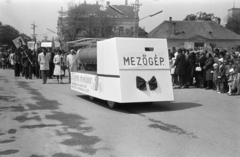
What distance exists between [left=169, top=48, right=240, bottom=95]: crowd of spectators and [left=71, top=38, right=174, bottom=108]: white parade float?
15.1ft

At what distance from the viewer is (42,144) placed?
6176 millimetres

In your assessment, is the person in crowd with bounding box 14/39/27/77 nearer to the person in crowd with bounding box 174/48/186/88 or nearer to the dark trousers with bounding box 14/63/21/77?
the dark trousers with bounding box 14/63/21/77

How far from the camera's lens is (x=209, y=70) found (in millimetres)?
14781

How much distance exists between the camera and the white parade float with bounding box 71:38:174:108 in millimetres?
9344

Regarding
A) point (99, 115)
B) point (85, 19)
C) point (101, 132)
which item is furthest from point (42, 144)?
point (85, 19)

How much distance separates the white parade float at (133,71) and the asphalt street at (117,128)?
499 millimetres

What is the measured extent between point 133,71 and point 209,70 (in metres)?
6.48

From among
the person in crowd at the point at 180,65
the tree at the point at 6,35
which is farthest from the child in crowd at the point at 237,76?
the tree at the point at 6,35

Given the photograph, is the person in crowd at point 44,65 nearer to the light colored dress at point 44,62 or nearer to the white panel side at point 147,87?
the light colored dress at point 44,62

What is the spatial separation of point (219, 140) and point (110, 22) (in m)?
60.2

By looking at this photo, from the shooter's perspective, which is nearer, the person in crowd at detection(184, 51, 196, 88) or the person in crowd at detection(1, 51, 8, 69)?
the person in crowd at detection(184, 51, 196, 88)

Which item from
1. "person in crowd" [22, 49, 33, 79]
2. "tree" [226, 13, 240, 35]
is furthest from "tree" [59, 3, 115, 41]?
"person in crowd" [22, 49, 33, 79]

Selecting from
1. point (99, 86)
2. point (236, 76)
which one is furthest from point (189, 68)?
point (99, 86)

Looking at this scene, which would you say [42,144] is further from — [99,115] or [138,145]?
[99,115]
